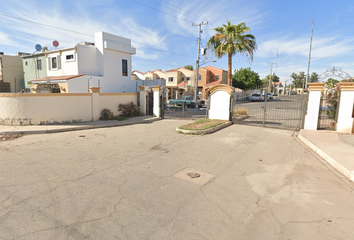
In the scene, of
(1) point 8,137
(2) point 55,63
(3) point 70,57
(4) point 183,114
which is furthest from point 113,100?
(2) point 55,63

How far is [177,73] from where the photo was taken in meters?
47.8

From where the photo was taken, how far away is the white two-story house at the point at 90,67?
22.4 m

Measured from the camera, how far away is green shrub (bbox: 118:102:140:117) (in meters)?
15.4

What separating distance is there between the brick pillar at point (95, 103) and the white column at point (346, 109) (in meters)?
13.6

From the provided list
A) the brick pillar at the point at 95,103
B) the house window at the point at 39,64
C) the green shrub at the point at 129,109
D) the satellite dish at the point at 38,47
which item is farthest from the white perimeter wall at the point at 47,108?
the satellite dish at the point at 38,47

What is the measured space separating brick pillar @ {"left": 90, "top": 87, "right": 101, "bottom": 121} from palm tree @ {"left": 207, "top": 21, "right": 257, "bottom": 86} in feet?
43.3

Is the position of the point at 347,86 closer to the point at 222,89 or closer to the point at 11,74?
the point at 222,89

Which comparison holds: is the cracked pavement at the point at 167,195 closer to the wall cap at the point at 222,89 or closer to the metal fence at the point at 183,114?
the wall cap at the point at 222,89

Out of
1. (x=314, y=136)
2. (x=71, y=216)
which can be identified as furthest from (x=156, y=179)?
(x=314, y=136)

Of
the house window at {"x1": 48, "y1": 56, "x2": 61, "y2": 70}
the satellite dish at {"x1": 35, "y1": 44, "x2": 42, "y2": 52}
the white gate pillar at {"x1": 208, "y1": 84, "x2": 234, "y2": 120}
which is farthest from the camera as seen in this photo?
the satellite dish at {"x1": 35, "y1": 44, "x2": 42, "y2": 52}

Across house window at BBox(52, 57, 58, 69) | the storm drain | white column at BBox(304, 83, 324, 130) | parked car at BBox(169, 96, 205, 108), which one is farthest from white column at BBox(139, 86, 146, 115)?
house window at BBox(52, 57, 58, 69)

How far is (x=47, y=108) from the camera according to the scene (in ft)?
38.7

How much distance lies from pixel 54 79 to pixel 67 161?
65.1 ft

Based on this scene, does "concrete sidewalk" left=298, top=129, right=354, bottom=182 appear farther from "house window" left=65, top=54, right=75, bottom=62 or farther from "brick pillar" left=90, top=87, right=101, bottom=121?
"house window" left=65, top=54, right=75, bottom=62
